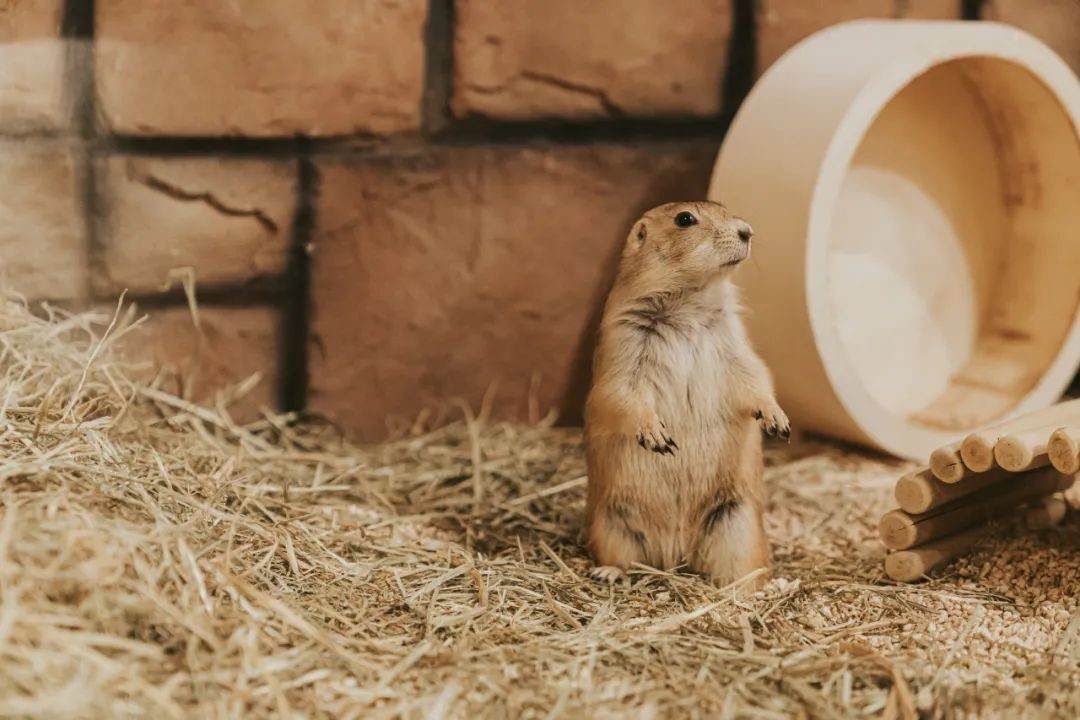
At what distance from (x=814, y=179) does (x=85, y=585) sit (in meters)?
2.05

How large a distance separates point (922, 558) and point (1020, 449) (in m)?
A: 0.36

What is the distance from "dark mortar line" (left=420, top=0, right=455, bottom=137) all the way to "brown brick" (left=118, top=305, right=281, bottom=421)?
696 mm

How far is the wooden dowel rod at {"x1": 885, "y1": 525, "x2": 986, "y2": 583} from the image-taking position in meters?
2.81

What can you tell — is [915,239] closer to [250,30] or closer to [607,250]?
[607,250]

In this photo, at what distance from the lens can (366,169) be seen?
11.3 ft

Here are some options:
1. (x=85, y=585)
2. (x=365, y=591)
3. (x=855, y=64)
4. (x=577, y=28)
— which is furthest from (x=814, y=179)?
(x=85, y=585)

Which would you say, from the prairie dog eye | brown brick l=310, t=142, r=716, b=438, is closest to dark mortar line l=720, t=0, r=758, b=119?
brown brick l=310, t=142, r=716, b=438

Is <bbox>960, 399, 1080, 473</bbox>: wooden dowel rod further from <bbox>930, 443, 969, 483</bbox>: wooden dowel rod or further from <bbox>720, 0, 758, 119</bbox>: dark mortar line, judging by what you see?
<bbox>720, 0, 758, 119</bbox>: dark mortar line

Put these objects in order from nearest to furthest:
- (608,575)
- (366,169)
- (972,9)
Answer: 1. (608,575)
2. (366,169)
3. (972,9)

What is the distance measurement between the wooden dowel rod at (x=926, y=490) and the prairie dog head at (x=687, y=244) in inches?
24.8

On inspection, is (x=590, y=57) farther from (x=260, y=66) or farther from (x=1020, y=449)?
(x=1020, y=449)

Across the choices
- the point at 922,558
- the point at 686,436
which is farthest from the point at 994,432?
the point at 686,436

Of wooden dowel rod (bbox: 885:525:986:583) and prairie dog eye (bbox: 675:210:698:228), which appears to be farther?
prairie dog eye (bbox: 675:210:698:228)

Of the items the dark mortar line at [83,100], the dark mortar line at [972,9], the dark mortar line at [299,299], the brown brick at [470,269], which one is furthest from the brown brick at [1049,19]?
the dark mortar line at [83,100]
